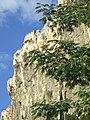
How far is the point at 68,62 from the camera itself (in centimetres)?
1227

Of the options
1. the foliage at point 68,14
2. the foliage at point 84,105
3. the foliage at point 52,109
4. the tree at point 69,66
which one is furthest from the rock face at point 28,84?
the foliage at point 84,105

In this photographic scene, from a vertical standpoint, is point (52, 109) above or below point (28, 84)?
below

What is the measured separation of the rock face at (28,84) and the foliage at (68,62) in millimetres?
33904

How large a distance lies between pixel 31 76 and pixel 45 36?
6630 millimetres

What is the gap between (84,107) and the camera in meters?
11.5

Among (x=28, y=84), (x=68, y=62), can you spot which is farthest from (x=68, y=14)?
(x=28, y=84)

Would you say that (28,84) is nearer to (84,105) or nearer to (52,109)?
(52,109)

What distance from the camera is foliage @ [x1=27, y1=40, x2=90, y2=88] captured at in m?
12.1

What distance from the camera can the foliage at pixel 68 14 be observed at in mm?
13195

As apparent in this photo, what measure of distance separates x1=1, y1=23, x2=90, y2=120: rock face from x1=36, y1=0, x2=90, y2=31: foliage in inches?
1250

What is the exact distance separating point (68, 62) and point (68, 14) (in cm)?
245

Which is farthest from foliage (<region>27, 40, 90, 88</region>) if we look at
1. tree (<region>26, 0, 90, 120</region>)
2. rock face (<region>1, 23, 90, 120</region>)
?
rock face (<region>1, 23, 90, 120</region>)

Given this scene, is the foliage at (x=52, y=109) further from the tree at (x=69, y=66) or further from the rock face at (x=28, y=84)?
the rock face at (x=28, y=84)

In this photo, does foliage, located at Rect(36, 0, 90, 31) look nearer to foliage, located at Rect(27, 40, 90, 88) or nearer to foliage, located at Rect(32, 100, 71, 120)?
foliage, located at Rect(27, 40, 90, 88)
